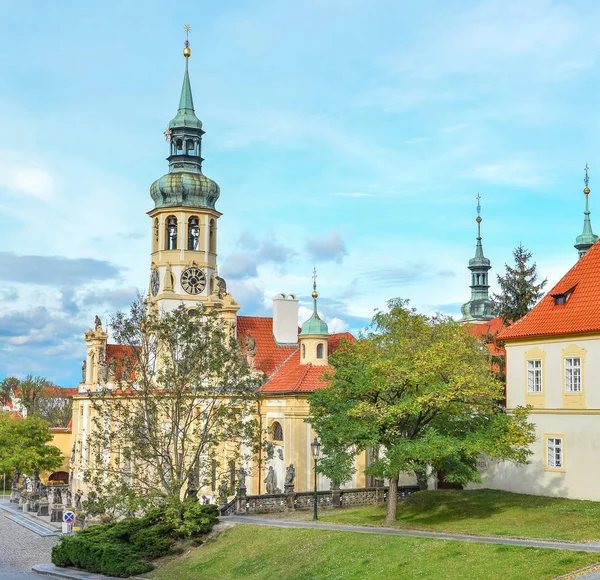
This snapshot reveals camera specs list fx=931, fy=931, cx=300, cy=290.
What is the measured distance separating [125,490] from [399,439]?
1205cm

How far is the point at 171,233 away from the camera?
230ft

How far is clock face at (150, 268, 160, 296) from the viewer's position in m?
70.1

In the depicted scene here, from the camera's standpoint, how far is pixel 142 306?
Result: 43625 millimetres

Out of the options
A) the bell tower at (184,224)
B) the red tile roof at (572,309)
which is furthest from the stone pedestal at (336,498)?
the bell tower at (184,224)

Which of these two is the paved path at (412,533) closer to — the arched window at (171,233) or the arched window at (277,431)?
the arched window at (277,431)

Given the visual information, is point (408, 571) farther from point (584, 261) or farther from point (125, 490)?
point (584, 261)

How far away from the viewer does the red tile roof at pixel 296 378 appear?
53.6 m

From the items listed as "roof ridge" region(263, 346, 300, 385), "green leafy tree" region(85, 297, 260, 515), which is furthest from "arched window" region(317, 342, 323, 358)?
"green leafy tree" region(85, 297, 260, 515)

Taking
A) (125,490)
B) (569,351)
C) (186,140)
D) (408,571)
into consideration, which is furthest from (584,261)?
(186,140)

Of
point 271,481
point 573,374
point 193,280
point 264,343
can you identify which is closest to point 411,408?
point 573,374

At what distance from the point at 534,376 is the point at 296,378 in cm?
1673

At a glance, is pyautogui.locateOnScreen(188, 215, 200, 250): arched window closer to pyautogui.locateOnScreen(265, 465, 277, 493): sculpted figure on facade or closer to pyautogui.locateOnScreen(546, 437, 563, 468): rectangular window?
pyautogui.locateOnScreen(265, 465, 277, 493): sculpted figure on facade

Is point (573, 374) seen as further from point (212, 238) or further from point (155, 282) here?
point (155, 282)

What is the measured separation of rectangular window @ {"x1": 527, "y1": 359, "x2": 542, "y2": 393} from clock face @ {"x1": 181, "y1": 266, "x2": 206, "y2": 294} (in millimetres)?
33078
